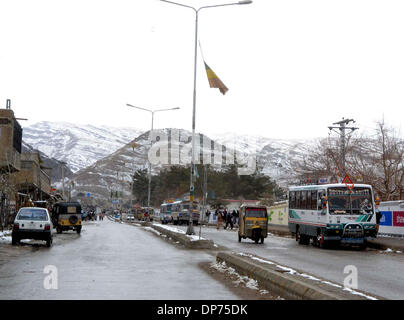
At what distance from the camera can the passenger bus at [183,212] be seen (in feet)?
240

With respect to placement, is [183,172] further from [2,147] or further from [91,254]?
[91,254]

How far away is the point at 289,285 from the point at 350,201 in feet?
61.6

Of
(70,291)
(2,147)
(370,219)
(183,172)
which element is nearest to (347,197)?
(370,219)

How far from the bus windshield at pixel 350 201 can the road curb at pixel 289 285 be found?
14.5 metres

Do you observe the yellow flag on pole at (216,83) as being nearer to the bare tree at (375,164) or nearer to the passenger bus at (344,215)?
the passenger bus at (344,215)

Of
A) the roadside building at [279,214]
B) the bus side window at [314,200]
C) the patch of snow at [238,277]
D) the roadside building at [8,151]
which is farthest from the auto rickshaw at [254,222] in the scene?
the roadside building at [279,214]

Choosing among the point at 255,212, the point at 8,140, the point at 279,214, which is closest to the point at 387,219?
the point at 255,212

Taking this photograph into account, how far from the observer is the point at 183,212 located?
73938mm

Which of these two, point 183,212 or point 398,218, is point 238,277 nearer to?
point 398,218

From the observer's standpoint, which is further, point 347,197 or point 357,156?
point 357,156

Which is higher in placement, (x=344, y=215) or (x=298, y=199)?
(x=298, y=199)

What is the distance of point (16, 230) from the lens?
2564 centimetres

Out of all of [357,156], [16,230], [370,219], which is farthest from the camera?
[357,156]
